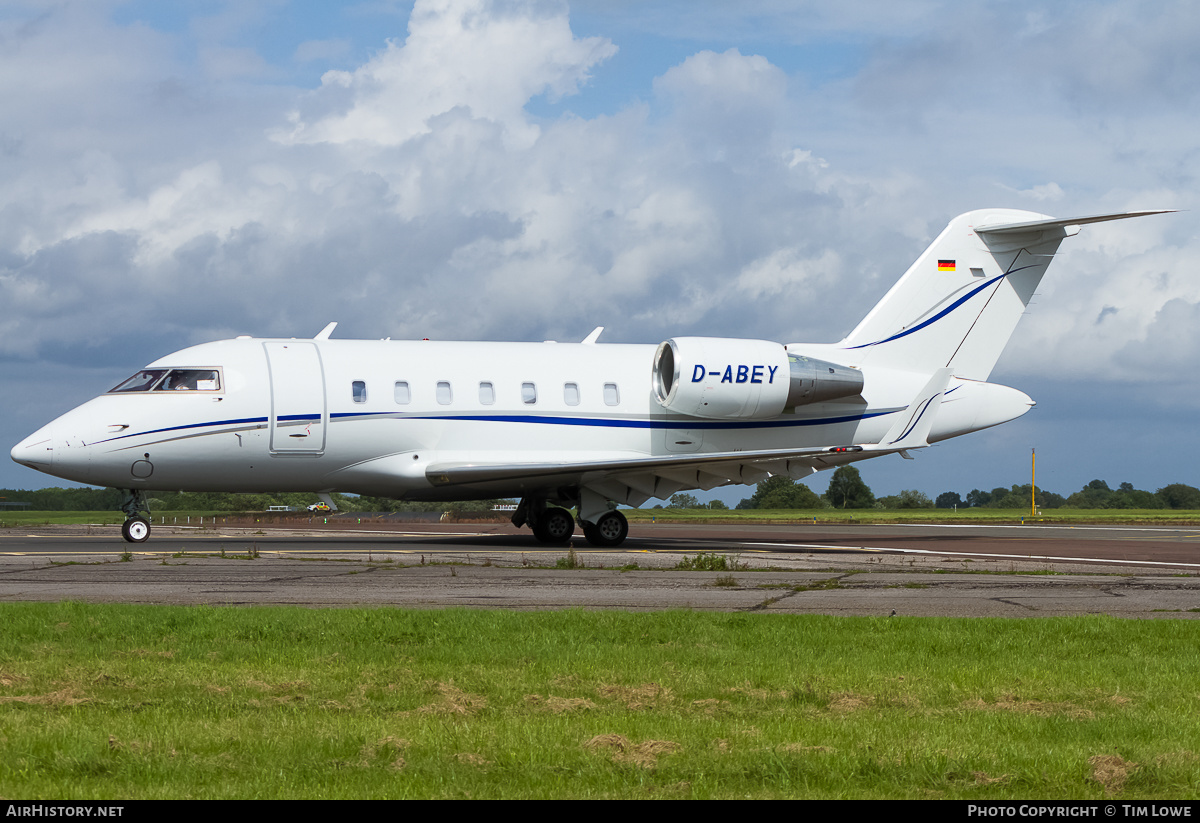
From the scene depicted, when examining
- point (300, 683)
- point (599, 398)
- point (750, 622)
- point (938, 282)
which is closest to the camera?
point (300, 683)

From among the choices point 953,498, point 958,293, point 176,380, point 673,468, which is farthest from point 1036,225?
point 953,498

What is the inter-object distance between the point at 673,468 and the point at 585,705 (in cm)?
1781

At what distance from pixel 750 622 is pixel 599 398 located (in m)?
14.9

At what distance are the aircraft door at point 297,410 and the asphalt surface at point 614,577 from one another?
221 centimetres

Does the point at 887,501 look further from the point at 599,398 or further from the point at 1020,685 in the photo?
the point at 1020,685

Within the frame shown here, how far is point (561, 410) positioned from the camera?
84.3ft

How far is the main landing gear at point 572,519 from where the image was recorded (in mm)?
26266

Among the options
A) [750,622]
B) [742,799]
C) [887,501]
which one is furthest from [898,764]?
[887,501]

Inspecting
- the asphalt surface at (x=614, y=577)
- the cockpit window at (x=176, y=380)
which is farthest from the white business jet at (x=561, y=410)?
the asphalt surface at (x=614, y=577)

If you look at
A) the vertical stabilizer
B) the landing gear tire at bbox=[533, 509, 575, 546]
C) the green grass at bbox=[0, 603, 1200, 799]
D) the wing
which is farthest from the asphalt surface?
the vertical stabilizer

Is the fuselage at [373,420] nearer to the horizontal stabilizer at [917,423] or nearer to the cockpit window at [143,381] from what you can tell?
the cockpit window at [143,381]

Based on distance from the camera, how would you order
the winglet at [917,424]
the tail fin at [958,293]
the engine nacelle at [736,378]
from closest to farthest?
the winglet at [917,424], the engine nacelle at [736,378], the tail fin at [958,293]

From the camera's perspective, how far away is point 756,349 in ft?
86.4

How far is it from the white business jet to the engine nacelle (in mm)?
45
